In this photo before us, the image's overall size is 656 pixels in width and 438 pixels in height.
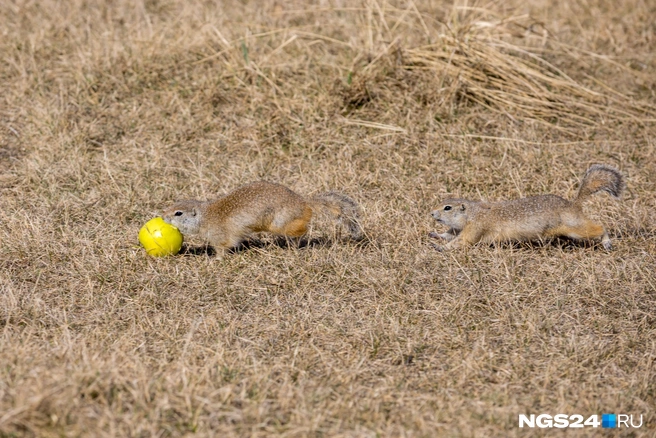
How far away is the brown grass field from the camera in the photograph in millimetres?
4266

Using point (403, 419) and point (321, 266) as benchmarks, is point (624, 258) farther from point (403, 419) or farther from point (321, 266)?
point (403, 419)

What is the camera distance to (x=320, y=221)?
6676 mm

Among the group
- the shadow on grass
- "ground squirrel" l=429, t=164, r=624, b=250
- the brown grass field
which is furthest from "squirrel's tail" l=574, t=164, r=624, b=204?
the shadow on grass

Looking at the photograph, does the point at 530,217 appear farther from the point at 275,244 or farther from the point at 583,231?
the point at 275,244

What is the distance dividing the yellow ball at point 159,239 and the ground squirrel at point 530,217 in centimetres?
196

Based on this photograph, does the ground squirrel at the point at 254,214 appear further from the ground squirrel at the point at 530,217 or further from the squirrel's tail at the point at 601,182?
the squirrel's tail at the point at 601,182

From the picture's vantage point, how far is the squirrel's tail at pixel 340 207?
6121 millimetres

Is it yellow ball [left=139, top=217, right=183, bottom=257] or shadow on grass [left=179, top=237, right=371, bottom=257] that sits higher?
yellow ball [left=139, top=217, right=183, bottom=257]

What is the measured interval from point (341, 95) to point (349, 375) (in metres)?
4.36

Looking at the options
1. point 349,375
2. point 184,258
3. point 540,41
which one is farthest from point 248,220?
point 540,41

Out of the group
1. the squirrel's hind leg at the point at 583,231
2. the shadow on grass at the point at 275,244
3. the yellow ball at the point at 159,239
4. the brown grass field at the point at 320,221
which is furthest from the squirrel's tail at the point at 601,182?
the yellow ball at the point at 159,239

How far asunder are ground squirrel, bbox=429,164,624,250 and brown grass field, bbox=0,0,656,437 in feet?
0.45

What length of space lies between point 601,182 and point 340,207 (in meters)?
1.94

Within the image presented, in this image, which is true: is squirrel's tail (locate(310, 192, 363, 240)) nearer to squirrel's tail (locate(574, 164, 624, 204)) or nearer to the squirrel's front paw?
the squirrel's front paw
